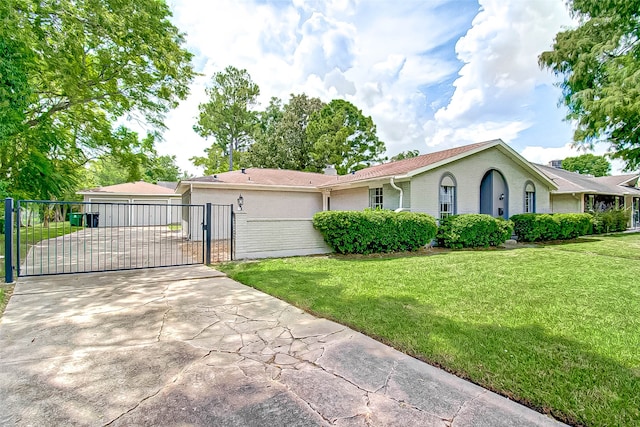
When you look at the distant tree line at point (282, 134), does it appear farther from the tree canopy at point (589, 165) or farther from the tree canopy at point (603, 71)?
the tree canopy at point (589, 165)

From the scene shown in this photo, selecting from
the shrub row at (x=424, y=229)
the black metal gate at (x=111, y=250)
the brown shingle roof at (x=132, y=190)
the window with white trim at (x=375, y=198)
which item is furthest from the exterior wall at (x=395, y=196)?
the brown shingle roof at (x=132, y=190)

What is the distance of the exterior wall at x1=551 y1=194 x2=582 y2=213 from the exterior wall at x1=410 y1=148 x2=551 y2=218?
4549 mm

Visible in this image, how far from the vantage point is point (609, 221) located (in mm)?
18734

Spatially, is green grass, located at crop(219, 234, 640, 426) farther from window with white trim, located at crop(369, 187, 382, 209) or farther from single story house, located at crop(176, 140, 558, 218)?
window with white trim, located at crop(369, 187, 382, 209)

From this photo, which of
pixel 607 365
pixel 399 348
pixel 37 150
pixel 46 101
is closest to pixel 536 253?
pixel 607 365

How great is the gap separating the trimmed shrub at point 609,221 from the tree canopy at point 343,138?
18.4 m

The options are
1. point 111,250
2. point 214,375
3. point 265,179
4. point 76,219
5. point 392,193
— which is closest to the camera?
point 214,375

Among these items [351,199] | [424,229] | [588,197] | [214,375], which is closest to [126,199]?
[351,199]

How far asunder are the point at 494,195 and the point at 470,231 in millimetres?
3391

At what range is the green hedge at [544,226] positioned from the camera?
45.8ft

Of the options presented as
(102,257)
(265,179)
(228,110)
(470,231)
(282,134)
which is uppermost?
(228,110)

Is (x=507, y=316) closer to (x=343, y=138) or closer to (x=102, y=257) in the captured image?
(x=102, y=257)

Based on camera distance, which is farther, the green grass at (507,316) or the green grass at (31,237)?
the green grass at (31,237)

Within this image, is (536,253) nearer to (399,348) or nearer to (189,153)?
(399,348)
